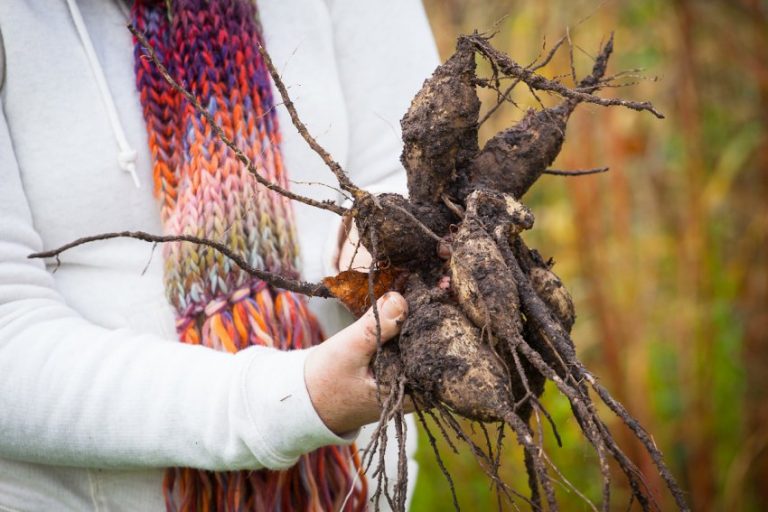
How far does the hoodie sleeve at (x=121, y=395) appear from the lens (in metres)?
0.75

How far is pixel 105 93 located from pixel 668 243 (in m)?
1.81

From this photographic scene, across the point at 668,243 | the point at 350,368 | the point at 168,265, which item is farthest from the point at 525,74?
the point at 668,243

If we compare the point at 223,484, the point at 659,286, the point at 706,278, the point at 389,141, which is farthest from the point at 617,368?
the point at 223,484

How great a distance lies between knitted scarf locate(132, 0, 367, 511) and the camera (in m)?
0.87

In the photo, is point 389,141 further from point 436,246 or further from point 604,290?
point 604,290

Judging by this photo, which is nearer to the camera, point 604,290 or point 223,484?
point 223,484

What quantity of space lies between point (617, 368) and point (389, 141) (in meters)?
0.92

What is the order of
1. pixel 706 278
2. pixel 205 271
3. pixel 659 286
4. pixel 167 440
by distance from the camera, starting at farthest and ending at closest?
pixel 659 286 < pixel 706 278 < pixel 205 271 < pixel 167 440

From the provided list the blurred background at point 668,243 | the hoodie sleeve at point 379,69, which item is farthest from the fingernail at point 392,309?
the blurred background at point 668,243

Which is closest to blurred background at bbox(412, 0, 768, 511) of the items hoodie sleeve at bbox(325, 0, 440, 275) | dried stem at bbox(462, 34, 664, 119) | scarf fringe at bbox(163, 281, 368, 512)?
hoodie sleeve at bbox(325, 0, 440, 275)

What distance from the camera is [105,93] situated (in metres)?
0.86

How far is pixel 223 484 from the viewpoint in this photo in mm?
858

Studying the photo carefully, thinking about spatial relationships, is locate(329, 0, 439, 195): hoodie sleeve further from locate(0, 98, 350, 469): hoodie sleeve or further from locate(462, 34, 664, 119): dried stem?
locate(0, 98, 350, 469): hoodie sleeve

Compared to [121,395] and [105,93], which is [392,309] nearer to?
[121,395]
